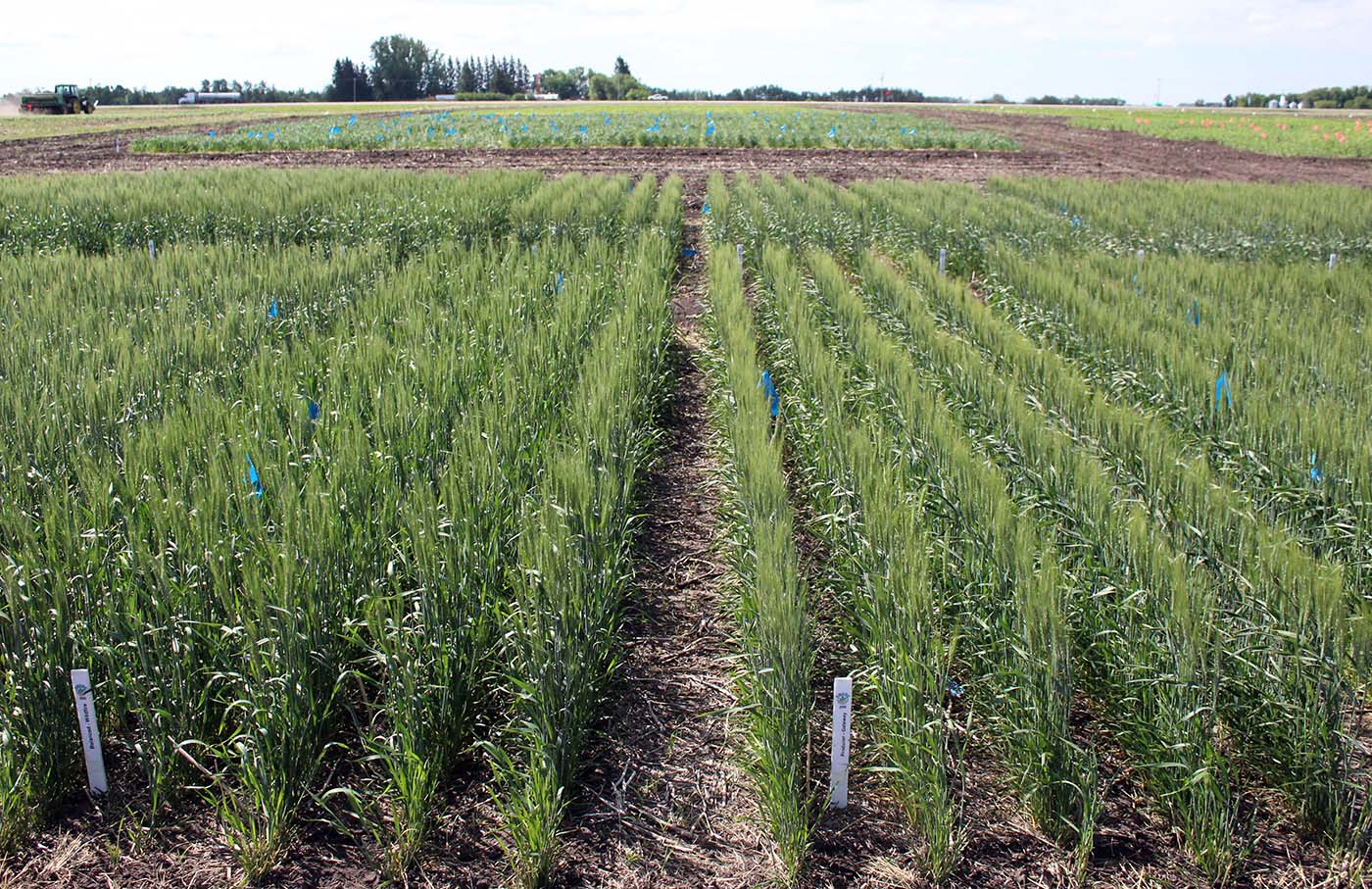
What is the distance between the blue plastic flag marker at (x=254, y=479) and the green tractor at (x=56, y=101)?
54.5 m

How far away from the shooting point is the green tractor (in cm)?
4728

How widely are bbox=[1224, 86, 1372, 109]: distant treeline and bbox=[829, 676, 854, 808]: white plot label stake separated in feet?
282

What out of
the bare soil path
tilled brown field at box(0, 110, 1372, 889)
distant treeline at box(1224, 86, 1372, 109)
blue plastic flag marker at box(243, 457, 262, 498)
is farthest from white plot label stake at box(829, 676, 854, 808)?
distant treeline at box(1224, 86, 1372, 109)

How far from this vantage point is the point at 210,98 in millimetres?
82875

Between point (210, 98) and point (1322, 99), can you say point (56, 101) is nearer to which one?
point (210, 98)

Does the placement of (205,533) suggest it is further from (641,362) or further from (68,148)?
(68,148)

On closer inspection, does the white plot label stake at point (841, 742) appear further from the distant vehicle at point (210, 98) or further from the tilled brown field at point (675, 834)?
the distant vehicle at point (210, 98)

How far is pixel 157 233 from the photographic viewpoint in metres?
12.1

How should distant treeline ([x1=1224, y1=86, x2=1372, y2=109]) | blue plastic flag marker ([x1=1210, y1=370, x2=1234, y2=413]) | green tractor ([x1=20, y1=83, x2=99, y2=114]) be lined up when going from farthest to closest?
distant treeline ([x1=1224, y1=86, x2=1372, y2=109]) → green tractor ([x1=20, y1=83, x2=99, y2=114]) → blue plastic flag marker ([x1=1210, y1=370, x2=1234, y2=413])

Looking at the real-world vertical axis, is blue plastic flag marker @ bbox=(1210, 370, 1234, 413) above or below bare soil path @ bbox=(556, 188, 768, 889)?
above

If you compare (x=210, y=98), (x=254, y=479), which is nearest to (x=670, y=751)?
(x=254, y=479)

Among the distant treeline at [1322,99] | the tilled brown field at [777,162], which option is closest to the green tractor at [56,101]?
the tilled brown field at [777,162]

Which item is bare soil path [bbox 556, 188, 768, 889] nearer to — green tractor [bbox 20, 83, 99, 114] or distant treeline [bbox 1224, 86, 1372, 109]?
green tractor [bbox 20, 83, 99, 114]

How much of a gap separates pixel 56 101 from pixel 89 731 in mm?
56010
